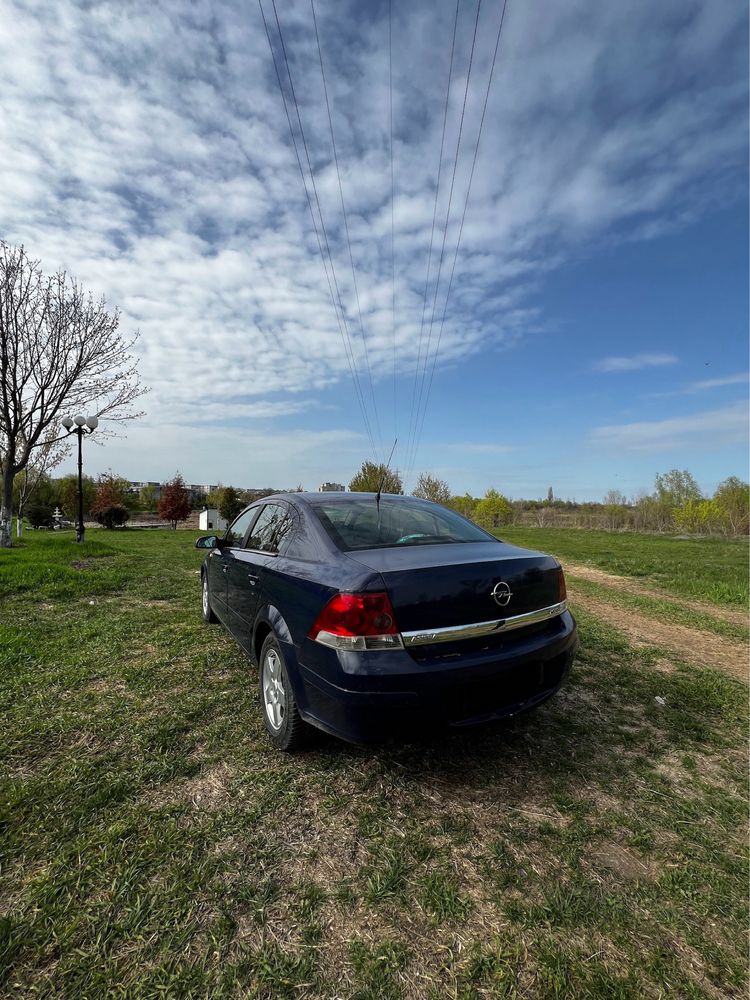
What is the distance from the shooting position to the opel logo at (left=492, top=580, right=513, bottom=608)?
7.44 ft

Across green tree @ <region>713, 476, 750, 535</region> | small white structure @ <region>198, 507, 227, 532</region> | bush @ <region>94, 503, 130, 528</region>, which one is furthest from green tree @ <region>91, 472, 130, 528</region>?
green tree @ <region>713, 476, 750, 535</region>

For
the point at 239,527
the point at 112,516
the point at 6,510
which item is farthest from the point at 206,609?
the point at 112,516

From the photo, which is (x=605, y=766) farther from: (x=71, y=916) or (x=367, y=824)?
(x=71, y=916)

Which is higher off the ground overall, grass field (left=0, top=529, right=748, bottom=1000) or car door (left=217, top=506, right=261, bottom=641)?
car door (left=217, top=506, right=261, bottom=641)

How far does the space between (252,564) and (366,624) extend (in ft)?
4.98

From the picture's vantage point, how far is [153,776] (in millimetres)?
2348

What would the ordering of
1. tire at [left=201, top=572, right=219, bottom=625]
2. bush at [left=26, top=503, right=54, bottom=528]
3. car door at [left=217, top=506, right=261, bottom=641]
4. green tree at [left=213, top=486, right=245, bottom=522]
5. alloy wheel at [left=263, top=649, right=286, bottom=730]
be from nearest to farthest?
alloy wheel at [left=263, top=649, right=286, bottom=730] < car door at [left=217, top=506, right=261, bottom=641] < tire at [left=201, top=572, right=219, bottom=625] < bush at [left=26, top=503, right=54, bottom=528] < green tree at [left=213, top=486, right=245, bottom=522]

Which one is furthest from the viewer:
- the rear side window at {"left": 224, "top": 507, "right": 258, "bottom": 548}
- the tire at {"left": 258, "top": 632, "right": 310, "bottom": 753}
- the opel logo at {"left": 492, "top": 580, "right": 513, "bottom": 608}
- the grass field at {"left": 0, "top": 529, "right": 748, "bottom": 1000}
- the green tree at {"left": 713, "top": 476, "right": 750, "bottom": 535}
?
the green tree at {"left": 713, "top": 476, "right": 750, "bottom": 535}

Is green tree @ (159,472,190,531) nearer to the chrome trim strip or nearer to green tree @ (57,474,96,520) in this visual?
green tree @ (57,474,96,520)

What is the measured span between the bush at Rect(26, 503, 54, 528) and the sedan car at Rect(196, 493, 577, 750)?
40.2 meters

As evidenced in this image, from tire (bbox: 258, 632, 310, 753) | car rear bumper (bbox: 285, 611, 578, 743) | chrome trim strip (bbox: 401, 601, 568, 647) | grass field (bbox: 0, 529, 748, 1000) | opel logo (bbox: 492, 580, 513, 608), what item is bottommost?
grass field (bbox: 0, 529, 748, 1000)

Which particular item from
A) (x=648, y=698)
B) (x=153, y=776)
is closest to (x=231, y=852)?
(x=153, y=776)

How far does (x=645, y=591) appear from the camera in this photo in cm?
820

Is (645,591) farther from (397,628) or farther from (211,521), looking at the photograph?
(211,521)
